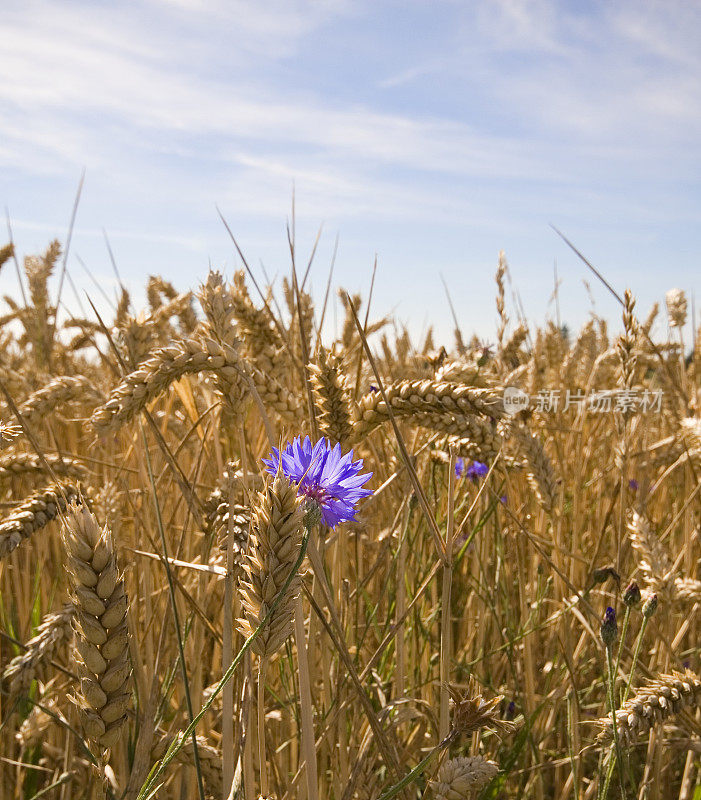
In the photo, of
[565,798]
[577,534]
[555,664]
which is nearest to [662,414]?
[577,534]

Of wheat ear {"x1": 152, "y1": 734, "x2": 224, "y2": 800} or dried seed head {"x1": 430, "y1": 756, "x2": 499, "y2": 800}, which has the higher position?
dried seed head {"x1": 430, "y1": 756, "x2": 499, "y2": 800}

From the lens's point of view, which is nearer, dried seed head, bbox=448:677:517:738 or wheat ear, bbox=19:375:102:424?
dried seed head, bbox=448:677:517:738

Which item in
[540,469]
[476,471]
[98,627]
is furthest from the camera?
[476,471]

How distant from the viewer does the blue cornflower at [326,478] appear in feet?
2.76

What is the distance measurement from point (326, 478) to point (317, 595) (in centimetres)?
36

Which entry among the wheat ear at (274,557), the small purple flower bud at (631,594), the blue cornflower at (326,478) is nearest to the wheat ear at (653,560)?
the small purple flower bud at (631,594)

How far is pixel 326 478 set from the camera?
860 millimetres

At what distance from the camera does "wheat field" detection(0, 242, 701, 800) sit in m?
0.81

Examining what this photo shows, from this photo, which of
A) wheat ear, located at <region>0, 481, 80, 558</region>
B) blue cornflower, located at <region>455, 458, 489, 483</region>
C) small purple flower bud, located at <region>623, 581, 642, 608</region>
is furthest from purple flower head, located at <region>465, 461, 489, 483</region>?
wheat ear, located at <region>0, 481, 80, 558</region>

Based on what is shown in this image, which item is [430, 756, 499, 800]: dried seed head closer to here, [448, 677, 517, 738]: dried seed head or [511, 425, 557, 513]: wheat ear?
[448, 677, 517, 738]: dried seed head

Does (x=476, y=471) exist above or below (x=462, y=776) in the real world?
above

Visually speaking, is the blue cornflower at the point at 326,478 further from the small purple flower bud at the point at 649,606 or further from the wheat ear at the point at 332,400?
the small purple flower bud at the point at 649,606

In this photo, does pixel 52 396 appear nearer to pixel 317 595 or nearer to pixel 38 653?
pixel 38 653

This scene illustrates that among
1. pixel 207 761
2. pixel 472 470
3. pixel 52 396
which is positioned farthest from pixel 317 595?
pixel 472 470
